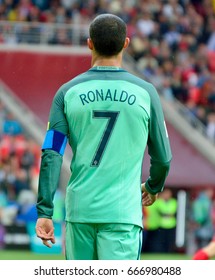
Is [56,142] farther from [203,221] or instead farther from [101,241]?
[203,221]

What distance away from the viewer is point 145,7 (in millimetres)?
31141

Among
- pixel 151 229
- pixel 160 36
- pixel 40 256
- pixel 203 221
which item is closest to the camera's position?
pixel 40 256

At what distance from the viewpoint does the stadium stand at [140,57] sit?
28578 millimetres

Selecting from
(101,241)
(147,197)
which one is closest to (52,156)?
(101,241)

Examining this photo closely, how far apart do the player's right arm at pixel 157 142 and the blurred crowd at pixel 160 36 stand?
2078cm

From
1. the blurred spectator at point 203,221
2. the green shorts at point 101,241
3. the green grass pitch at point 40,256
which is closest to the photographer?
the green shorts at point 101,241

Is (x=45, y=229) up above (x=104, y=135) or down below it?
below

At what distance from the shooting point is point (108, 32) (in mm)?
6793

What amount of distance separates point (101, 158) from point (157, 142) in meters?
0.36

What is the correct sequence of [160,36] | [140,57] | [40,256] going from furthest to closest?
[160,36] < [140,57] < [40,256]

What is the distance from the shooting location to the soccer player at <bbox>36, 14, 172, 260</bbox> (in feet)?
22.1

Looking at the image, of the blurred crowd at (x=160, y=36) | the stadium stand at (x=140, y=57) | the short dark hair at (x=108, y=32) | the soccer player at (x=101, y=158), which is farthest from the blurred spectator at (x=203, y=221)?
the short dark hair at (x=108, y=32)

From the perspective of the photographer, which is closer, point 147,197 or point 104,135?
point 104,135

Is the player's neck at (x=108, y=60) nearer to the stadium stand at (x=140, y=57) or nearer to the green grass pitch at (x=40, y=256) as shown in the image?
the green grass pitch at (x=40, y=256)
